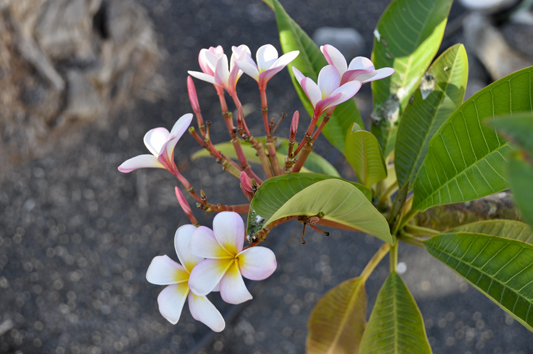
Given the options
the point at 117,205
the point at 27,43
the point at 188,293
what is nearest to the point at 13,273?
the point at 117,205

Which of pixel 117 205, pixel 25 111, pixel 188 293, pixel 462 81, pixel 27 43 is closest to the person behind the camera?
pixel 188 293

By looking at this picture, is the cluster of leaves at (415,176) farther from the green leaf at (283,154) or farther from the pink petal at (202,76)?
the pink petal at (202,76)

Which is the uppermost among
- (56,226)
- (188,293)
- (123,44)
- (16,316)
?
(188,293)

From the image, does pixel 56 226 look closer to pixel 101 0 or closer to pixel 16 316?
pixel 16 316

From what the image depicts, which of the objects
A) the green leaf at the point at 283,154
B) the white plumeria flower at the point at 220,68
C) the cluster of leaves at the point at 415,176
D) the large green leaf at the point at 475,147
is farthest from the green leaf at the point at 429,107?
the white plumeria flower at the point at 220,68

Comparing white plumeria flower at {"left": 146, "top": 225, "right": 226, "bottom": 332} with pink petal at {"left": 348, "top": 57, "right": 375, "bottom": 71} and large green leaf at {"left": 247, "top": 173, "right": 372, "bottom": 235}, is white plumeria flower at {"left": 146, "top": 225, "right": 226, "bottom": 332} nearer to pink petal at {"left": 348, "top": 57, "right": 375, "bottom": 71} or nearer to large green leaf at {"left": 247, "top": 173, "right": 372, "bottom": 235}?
large green leaf at {"left": 247, "top": 173, "right": 372, "bottom": 235}

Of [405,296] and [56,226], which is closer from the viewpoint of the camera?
[405,296]
